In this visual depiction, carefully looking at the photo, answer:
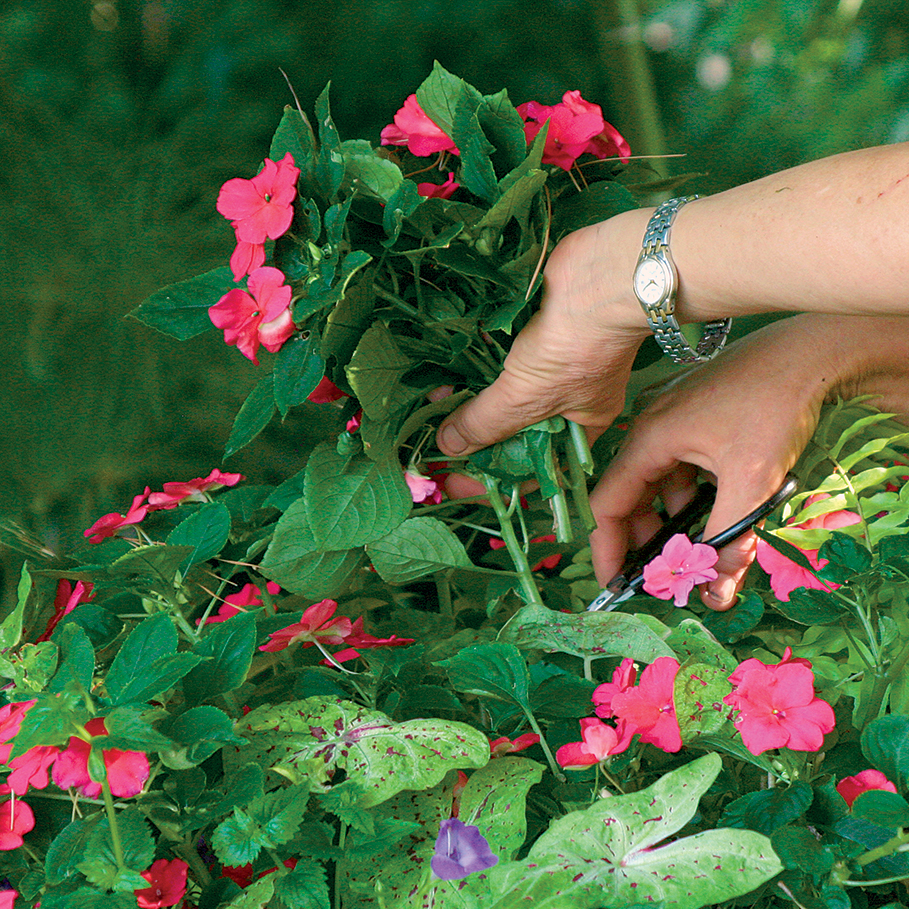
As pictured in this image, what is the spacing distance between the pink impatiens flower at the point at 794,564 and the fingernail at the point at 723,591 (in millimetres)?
61

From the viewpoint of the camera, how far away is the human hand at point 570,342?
2.09ft

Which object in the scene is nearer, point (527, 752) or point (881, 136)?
point (527, 752)

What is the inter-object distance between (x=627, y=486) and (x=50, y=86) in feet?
2.37

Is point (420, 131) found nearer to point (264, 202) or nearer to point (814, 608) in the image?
point (264, 202)

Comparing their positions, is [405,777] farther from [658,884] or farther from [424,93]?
[424,93]

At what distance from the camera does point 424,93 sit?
2.06 ft

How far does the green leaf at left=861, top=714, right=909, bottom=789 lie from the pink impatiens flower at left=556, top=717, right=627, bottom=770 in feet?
0.40

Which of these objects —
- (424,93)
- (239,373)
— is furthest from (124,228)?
(424,93)

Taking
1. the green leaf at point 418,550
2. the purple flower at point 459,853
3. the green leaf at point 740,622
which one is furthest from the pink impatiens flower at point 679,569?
the purple flower at point 459,853

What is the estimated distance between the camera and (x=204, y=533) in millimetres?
547

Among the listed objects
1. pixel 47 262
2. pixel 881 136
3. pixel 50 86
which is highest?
pixel 50 86

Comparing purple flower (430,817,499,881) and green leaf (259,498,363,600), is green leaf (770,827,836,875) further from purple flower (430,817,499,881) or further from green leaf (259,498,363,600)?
green leaf (259,498,363,600)

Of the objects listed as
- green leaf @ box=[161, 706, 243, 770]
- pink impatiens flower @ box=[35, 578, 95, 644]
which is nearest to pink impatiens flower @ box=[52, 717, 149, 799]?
green leaf @ box=[161, 706, 243, 770]

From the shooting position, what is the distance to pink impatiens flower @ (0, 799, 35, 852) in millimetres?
459
